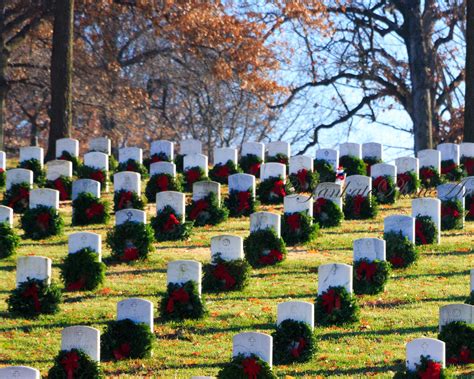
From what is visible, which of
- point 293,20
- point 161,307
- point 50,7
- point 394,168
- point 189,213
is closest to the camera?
point 161,307

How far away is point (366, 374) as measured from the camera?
12.8m

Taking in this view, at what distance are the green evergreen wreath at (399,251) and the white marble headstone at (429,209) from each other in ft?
5.53

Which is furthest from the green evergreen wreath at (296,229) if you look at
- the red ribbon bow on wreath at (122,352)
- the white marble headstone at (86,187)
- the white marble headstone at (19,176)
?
the red ribbon bow on wreath at (122,352)

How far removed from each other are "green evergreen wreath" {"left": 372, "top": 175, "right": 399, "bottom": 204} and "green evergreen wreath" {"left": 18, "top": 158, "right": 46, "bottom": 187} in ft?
19.3

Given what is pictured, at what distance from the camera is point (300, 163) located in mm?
22484

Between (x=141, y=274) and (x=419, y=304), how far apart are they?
12.3 feet

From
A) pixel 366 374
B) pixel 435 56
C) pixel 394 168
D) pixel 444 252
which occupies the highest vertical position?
pixel 435 56

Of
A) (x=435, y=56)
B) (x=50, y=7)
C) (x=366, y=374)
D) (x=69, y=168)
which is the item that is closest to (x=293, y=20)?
(x=435, y=56)

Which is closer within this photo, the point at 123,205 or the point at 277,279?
the point at 277,279

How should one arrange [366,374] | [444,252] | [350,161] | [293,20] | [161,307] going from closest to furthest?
[366,374], [161,307], [444,252], [350,161], [293,20]

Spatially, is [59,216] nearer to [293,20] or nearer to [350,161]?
[350,161]

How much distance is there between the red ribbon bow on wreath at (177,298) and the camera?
14.8 meters

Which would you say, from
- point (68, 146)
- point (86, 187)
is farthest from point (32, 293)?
point (68, 146)

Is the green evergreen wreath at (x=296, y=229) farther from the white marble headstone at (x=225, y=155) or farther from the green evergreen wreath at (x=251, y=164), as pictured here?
the green evergreen wreath at (x=251, y=164)
